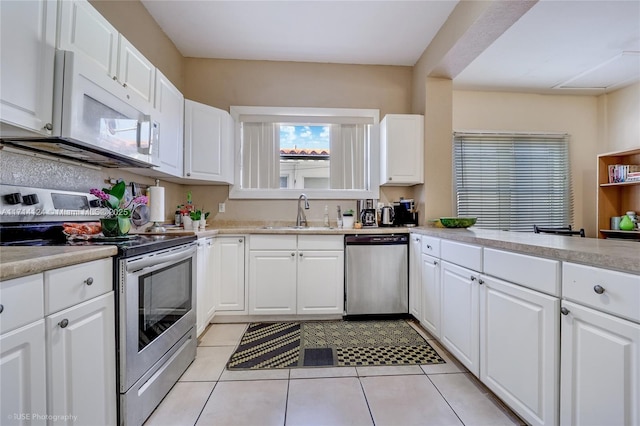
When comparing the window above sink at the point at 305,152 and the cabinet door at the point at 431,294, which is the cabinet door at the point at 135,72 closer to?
the window above sink at the point at 305,152

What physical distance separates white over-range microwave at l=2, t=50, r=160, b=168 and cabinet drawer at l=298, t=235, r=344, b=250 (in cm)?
139

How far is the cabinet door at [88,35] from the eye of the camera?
1295 mm

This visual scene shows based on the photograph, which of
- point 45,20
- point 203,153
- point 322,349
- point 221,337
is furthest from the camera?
point 203,153

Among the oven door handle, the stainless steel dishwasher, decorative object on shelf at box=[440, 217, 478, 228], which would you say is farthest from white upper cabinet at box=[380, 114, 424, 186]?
the oven door handle

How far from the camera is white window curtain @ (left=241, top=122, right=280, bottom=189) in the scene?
3.16 metres

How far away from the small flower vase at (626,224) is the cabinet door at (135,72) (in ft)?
17.3

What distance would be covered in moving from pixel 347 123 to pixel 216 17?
5.39 ft

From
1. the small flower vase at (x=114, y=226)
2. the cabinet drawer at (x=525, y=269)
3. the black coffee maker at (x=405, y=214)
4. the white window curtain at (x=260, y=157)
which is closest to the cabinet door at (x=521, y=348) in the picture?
the cabinet drawer at (x=525, y=269)

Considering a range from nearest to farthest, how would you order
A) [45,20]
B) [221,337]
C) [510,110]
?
[45,20] → [221,337] → [510,110]

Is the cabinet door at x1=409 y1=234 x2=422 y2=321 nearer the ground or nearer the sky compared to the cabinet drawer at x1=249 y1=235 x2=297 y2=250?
nearer the ground

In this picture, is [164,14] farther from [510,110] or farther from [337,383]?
[510,110]

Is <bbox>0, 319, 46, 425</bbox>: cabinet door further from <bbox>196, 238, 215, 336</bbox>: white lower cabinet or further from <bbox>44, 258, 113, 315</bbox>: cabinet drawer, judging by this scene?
<bbox>196, 238, 215, 336</bbox>: white lower cabinet

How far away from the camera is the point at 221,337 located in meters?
2.30

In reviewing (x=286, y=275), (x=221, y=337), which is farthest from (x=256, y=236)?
(x=221, y=337)
